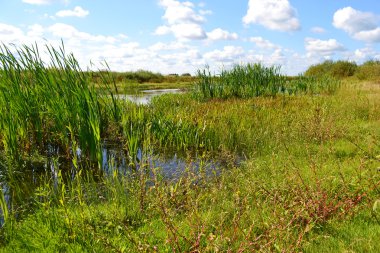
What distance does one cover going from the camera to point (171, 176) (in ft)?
18.6

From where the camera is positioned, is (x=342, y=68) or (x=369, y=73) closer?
(x=369, y=73)

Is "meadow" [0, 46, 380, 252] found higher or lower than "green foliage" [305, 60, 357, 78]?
lower

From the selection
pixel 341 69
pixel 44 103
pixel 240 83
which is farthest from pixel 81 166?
pixel 341 69

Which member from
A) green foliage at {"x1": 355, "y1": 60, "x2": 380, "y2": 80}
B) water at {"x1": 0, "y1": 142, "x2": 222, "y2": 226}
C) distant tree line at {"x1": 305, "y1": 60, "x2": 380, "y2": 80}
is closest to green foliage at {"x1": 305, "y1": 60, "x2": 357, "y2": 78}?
distant tree line at {"x1": 305, "y1": 60, "x2": 380, "y2": 80}

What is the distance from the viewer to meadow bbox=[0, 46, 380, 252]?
3.45 m

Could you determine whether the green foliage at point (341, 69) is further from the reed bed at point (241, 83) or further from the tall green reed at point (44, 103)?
the tall green reed at point (44, 103)

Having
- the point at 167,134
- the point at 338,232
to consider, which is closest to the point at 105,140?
the point at 167,134

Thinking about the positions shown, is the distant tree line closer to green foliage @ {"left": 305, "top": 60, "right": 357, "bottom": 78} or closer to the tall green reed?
green foliage @ {"left": 305, "top": 60, "right": 357, "bottom": 78}

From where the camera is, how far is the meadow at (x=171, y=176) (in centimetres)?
345

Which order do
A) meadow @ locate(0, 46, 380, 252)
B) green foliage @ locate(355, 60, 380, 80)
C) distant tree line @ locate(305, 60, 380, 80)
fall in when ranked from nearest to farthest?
meadow @ locate(0, 46, 380, 252)
green foliage @ locate(355, 60, 380, 80)
distant tree line @ locate(305, 60, 380, 80)

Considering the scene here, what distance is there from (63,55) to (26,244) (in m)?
3.64

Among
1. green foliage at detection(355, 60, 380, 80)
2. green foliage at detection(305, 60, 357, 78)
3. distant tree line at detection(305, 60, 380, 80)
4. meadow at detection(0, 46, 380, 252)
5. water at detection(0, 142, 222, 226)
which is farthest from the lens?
green foliage at detection(305, 60, 357, 78)

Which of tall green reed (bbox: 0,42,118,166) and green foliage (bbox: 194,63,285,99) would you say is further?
green foliage (bbox: 194,63,285,99)

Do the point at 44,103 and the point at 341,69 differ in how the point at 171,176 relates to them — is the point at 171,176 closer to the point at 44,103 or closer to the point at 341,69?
the point at 44,103
